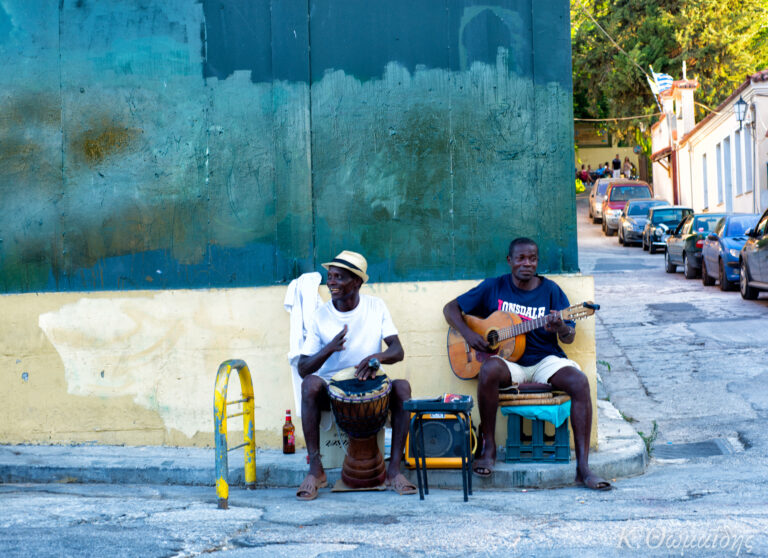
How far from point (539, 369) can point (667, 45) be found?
1634 inches

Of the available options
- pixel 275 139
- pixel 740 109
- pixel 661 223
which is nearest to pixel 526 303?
pixel 275 139

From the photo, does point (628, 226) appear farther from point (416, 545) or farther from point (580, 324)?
point (416, 545)

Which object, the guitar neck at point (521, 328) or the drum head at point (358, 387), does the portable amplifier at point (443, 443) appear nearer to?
the drum head at point (358, 387)

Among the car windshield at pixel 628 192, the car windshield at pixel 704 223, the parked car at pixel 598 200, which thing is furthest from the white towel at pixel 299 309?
the parked car at pixel 598 200

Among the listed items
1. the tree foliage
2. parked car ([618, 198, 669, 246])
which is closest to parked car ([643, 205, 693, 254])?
parked car ([618, 198, 669, 246])

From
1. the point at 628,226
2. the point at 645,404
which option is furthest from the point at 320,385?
the point at 628,226

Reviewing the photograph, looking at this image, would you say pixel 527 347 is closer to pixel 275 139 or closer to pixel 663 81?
pixel 275 139

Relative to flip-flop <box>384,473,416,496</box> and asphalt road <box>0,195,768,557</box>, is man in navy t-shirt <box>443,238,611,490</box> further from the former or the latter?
flip-flop <box>384,473,416,496</box>

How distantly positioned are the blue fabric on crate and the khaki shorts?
0.63 feet

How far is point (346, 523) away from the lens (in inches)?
212

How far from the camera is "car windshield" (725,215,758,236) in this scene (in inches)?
739

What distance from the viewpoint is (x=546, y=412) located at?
6484 millimetres

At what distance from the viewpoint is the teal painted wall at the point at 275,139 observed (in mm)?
7227

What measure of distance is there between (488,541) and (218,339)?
128 inches
